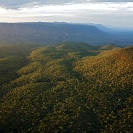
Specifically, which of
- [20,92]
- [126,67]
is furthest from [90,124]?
[126,67]

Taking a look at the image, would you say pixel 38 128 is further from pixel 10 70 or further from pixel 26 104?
pixel 10 70

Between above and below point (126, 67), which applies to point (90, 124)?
below

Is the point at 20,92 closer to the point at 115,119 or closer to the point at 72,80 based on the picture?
the point at 72,80

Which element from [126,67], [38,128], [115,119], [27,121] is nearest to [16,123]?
[27,121]

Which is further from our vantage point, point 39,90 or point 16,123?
point 39,90

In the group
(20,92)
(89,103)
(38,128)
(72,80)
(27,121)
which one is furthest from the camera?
(72,80)

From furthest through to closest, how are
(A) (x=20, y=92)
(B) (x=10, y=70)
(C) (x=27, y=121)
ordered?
1. (B) (x=10, y=70)
2. (A) (x=20, y=92)
3. (C) (x=27, y=121)
